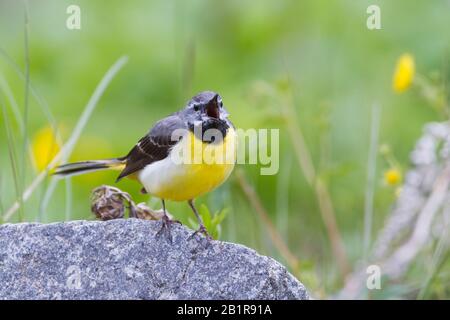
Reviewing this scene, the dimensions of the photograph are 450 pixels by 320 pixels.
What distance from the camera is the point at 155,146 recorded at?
4.13 meters

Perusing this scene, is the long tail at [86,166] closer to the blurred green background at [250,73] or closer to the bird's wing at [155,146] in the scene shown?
the bird's wing at [155,146]

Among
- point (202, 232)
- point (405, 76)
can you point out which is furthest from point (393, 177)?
point (202, 232)

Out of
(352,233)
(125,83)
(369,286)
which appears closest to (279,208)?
(352,233)

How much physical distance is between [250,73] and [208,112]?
379cm

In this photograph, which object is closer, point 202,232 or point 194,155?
point 202,232

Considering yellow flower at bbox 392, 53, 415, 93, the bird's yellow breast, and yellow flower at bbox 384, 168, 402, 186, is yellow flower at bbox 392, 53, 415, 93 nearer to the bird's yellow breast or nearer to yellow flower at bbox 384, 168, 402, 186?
yellow flower at bbox 384, 168, 402, 186

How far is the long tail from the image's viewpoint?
177 inches

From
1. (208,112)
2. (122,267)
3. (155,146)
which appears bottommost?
(122,267)

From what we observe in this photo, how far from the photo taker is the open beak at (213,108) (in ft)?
12.6

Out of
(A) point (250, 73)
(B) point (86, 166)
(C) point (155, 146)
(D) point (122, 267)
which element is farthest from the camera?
(A) point (250, 73)

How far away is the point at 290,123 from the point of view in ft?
17.6

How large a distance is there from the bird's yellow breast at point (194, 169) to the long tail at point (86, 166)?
22.2 inches

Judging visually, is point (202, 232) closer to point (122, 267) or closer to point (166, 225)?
point (166, 225)

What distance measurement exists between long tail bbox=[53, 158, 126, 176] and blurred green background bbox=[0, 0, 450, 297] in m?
1.24
